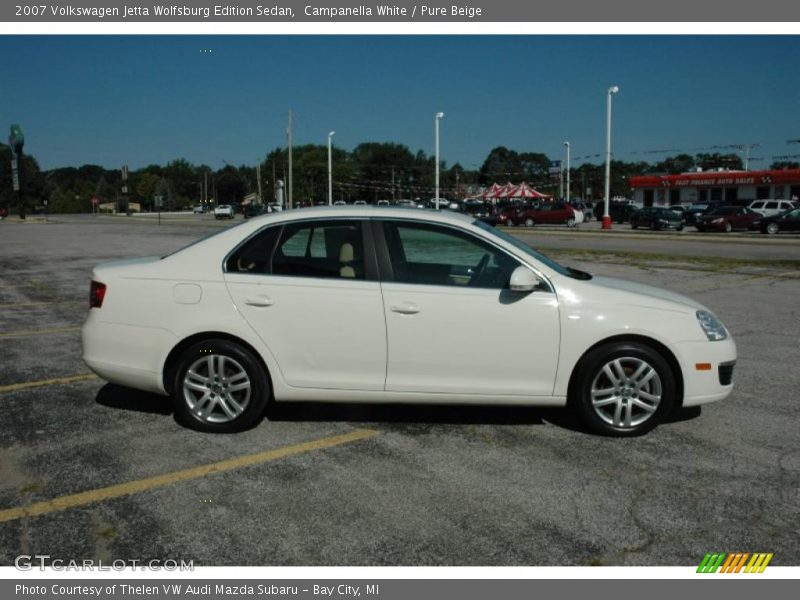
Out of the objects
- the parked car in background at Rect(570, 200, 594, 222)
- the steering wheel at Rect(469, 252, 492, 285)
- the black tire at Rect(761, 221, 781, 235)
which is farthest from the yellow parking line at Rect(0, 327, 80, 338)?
the parked car in background at Rect(570, 200, 594, 222)

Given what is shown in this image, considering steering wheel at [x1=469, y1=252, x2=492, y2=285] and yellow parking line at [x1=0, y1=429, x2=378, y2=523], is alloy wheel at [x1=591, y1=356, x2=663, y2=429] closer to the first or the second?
steering wheel at [x1=469, y1=252, x2=492, y2=285]

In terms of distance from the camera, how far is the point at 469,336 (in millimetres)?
4891

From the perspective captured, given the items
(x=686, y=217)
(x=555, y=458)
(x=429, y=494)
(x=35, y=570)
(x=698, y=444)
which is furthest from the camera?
(x=686, y=217)

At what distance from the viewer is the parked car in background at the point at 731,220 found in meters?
40.5

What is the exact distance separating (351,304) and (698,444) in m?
2.54

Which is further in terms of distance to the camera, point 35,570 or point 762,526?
point 762,526

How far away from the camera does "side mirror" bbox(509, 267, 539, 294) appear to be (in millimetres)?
4805

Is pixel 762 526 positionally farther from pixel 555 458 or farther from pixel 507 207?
pixel 507 207

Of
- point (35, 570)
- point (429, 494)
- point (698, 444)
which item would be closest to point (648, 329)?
point (698, 444)

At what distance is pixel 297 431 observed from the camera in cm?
521

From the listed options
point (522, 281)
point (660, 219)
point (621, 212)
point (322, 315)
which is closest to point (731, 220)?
point (660, 219)

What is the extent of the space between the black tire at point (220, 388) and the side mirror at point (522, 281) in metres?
1.80

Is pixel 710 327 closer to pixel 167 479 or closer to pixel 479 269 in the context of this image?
pixel 479 269

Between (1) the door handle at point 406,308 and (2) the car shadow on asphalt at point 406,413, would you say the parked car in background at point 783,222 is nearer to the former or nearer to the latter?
(2) the car shadow on asphalt at point 406,413
